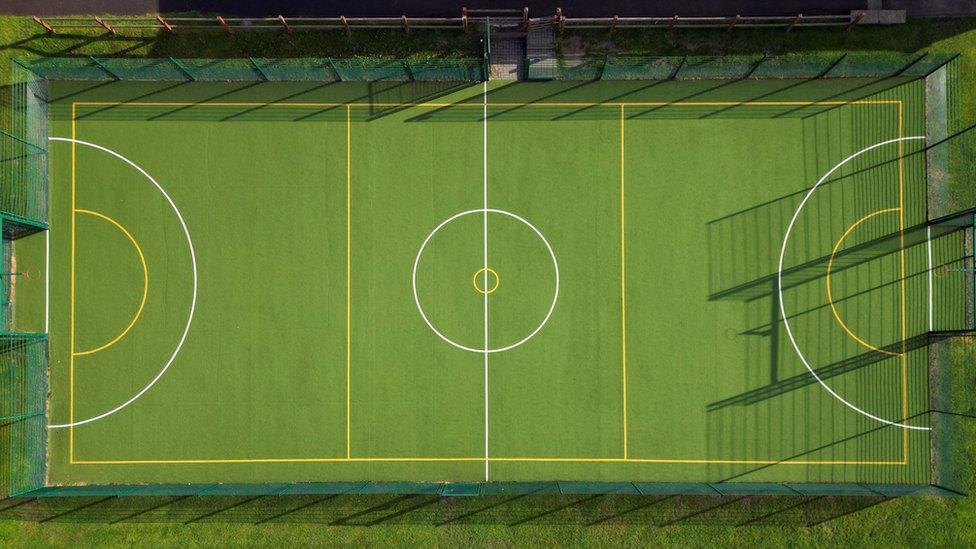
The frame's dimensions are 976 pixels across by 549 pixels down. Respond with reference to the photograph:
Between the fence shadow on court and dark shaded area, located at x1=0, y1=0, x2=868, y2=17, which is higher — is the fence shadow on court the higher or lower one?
the lower one

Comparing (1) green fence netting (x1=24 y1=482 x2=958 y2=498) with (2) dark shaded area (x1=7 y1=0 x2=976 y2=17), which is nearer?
(1) green fence netting (x1=24 y1=482 x2=958 y2=498)

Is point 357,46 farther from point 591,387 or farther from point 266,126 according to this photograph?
point 591,387

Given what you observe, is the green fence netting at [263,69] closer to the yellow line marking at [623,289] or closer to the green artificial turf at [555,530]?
the yellow line marking at [623,289]

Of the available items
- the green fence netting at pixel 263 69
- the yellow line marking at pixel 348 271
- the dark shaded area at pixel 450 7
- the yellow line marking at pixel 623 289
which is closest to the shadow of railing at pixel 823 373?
the yellow line marking at pixel 623 289

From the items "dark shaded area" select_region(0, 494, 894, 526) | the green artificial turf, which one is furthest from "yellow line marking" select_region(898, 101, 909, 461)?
"dark shaded area" select_region(0, 494, 894, 526)

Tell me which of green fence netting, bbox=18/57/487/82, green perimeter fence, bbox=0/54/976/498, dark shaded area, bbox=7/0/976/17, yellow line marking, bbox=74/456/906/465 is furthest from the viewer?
dark shaded area, bbox=7/0/976/17

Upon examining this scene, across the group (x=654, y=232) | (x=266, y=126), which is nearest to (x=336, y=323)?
(x=266, y=126)

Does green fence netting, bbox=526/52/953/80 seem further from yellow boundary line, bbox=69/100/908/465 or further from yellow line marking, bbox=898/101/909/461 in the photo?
yellow line marking, bbox=898/101/909/461
